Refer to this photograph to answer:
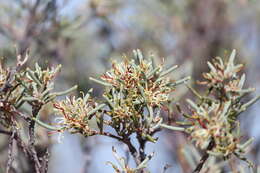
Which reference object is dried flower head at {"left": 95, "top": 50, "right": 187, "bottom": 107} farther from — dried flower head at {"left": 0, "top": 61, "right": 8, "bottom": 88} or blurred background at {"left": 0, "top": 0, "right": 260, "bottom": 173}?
blurred background at {"left": 0, "top": 0, "right": 260, "bottom": 173}

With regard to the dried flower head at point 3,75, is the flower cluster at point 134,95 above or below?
below

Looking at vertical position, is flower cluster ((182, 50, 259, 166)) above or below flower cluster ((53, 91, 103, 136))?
below

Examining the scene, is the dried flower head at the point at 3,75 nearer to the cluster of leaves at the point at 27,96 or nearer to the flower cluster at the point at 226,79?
the cluster of leaves at the point at 27,96

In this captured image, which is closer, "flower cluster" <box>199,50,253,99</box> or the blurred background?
"flower cluster" <box>199,50,253,99</box>

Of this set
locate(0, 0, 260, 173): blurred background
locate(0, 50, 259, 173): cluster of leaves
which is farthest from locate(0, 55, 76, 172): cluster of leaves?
locate(0, 0, 260, 173): blurred background

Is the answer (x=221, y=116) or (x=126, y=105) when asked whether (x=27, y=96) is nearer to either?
(x=126, y=105)

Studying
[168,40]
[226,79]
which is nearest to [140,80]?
[226,79]

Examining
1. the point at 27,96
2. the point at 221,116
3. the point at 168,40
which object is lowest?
the point at 221,116

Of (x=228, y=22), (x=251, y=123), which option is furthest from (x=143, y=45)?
(x=251, y=123)

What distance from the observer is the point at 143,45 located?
224 cm

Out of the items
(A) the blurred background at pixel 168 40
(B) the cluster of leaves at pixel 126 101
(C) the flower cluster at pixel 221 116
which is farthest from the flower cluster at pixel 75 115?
(A) the blurred background at pixel 168 40

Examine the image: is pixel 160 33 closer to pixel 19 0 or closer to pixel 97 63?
pixel 97 63

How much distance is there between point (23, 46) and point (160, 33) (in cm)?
114

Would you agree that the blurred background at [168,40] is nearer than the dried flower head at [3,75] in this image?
No
